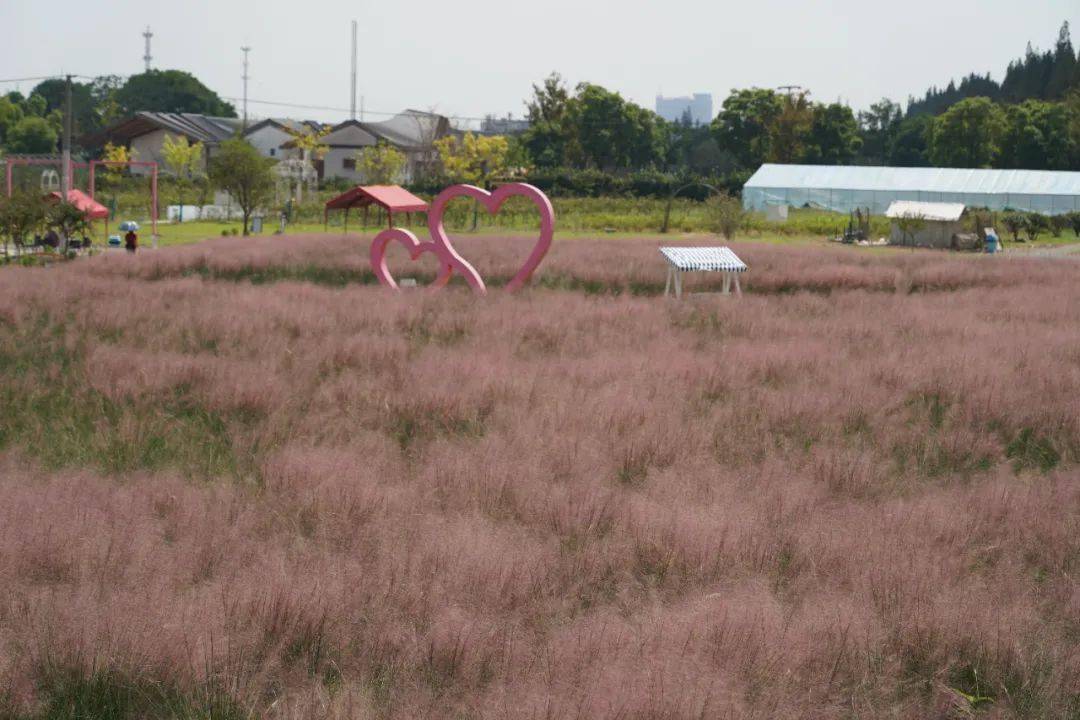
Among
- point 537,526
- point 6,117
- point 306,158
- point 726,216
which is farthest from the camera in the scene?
point 6,117

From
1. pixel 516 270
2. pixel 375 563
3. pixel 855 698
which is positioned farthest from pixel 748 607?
pixel 516 270

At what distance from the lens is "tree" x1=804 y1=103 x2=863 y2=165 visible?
268 feet

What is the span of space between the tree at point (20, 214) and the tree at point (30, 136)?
6190cm

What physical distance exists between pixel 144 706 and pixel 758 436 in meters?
5.38

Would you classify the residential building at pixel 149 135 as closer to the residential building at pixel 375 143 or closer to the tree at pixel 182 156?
the tree at pixel 182 156

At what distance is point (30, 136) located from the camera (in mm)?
83062

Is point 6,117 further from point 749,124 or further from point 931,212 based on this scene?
point 931,212

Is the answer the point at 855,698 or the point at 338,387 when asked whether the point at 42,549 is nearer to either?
the point at 855,698

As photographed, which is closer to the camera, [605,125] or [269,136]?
[605,125]

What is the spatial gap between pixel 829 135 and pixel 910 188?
28.4 meters

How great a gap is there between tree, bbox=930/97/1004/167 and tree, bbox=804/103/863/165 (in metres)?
6.90

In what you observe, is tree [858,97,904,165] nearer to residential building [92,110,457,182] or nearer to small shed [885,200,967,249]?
residential building [92,110,457,182]

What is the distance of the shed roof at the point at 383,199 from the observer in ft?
115

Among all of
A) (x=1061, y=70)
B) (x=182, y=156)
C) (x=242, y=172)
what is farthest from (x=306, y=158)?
(x=1061, y=70)
